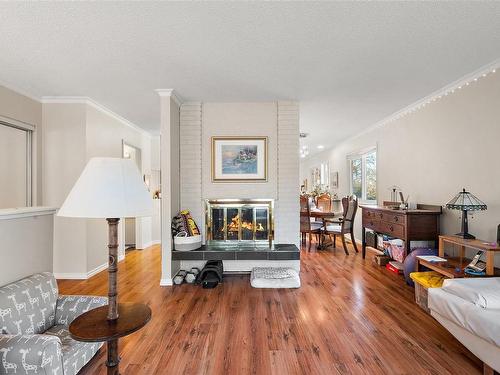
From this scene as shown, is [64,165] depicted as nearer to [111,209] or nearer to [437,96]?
[111,209]

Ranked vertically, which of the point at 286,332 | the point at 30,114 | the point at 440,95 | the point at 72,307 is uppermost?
the point at 440,95

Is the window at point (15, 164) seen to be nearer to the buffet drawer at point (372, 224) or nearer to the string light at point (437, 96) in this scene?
the buffet drawer at point (372, 224)

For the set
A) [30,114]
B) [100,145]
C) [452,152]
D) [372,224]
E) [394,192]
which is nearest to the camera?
[452,152]

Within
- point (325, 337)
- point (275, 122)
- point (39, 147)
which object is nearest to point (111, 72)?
point (39, 147)

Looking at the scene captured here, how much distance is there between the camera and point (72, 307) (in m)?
1.87

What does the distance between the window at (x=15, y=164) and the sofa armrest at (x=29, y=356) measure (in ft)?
9.00

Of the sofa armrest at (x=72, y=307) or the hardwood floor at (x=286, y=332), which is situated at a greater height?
the sofa armrest at (x=72, y=307)

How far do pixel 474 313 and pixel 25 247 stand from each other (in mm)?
3008


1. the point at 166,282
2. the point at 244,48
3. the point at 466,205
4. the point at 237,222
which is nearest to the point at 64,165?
the point at 166,282

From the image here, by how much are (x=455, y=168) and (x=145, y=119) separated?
184 inches

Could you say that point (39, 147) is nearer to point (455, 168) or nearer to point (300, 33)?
point (300, 33)

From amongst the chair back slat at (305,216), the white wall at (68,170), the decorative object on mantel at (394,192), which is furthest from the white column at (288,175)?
the white wall at (68,170)

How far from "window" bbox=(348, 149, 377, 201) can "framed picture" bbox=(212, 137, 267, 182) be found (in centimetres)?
282

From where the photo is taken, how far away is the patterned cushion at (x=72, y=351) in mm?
1525
